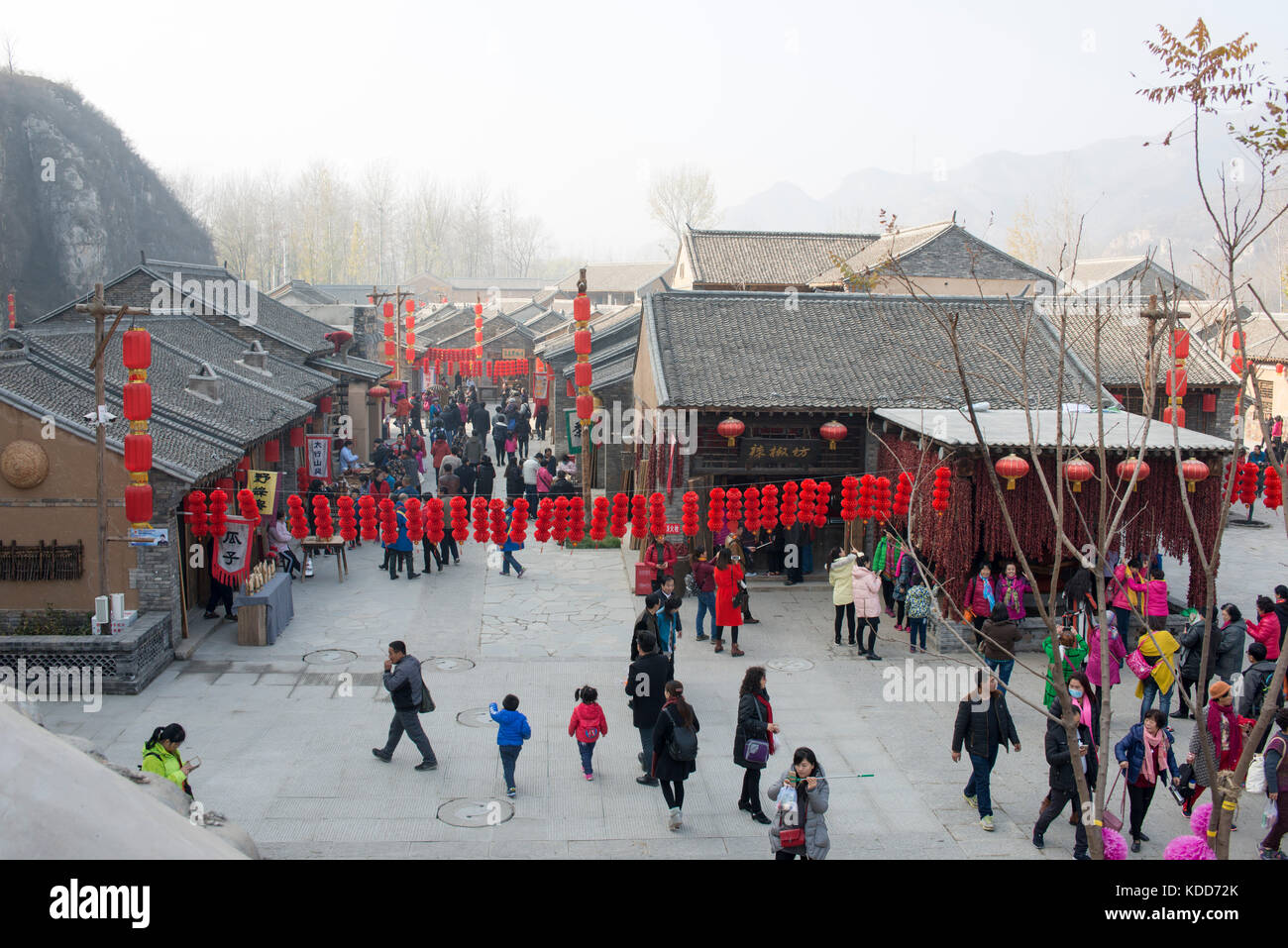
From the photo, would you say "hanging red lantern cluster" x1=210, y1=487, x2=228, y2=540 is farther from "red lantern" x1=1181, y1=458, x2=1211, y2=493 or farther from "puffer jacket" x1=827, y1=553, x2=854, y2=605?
"red lantern" x1=1181, y1=458, x2=1211, y2=493

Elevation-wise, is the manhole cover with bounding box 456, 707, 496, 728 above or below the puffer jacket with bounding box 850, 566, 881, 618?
below

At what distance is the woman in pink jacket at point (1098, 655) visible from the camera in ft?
35.4

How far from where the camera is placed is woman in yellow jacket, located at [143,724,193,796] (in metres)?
7.84

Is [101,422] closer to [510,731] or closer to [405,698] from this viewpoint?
[405,698]

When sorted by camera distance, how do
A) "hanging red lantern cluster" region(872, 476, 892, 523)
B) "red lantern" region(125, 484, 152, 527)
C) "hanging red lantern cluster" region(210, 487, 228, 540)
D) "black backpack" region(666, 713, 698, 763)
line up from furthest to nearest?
"hanging red lantern cluster" region(872, 476, 892, 523), "hanging red lantern cluster" region(210, 487, 228, 540), "red lantern" region(125, 484, 152, 527), "black backpack" region(666, 713, 698, 763)

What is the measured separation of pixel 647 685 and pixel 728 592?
13.5 feet

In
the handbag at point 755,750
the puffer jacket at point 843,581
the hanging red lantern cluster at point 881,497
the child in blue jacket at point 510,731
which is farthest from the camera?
the hanging red lantern cluster at point 881,497

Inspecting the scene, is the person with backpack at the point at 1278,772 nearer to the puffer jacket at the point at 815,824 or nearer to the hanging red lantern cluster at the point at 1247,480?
the puffer jacket at the point at 815,824

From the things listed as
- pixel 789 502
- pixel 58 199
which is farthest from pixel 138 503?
pixel 58 199

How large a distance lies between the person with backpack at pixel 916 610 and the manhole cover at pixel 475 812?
6041mm

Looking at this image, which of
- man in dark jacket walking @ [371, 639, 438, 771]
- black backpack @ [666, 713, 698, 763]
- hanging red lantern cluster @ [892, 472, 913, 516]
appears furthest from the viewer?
hanging red lantern cluster @ [892, 472, 913, 516]

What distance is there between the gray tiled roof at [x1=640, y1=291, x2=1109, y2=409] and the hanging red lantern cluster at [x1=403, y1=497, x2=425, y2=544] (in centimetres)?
418

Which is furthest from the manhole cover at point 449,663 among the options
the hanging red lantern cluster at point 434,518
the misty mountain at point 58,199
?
the misty mountain at point 58,199

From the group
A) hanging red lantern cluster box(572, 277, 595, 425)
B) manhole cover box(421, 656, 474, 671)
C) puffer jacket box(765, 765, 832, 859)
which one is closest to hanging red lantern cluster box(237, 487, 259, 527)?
manhole cover box(421, 656, 474, 671)
